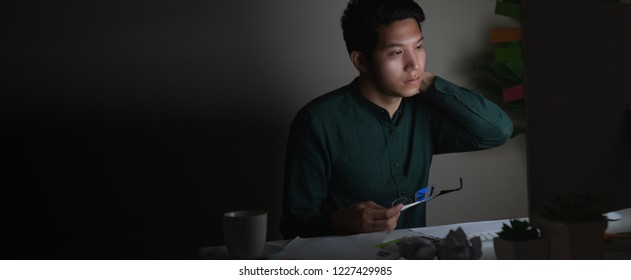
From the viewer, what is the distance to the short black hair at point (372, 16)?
1.40 m

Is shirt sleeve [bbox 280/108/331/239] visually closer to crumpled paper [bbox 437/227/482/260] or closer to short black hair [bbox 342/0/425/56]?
short black hair [bbox 342/0/425/56]

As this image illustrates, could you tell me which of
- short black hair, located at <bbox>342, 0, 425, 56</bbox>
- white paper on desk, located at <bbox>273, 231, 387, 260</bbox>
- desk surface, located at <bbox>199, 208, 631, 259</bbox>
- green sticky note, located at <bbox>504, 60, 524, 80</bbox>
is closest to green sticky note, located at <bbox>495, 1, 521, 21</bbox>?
green sticky note, located at <bbox>504, 60, 524, 80</bbox>

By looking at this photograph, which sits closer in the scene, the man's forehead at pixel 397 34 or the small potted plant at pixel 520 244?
the small potted plant at pixel 520 244

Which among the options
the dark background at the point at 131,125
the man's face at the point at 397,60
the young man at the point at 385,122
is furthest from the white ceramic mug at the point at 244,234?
the man's face at the point at 397,60

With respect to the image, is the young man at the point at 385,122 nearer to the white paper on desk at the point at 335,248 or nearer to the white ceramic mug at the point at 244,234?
the white paper on desk at the point at 335,248

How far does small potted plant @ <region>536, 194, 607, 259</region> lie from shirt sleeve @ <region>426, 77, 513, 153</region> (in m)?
0.78

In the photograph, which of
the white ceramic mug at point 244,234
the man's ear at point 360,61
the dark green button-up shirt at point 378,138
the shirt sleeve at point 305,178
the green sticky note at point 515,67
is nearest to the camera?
the white ceramic mug at point 244,234

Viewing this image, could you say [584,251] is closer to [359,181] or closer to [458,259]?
[458,259]

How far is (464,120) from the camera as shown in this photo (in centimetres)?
137

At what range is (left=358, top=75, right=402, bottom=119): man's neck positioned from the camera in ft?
4.50

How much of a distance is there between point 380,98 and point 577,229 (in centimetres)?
85

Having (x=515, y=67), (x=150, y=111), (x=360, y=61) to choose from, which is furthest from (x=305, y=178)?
(x=515, y=67)

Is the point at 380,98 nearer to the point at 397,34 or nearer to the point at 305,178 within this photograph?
the point at 397,34

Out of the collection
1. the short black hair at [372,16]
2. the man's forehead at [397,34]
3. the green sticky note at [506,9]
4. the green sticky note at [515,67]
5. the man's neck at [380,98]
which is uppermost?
the green sticky note at [506,9]
